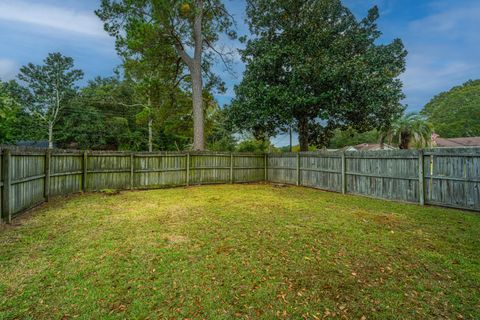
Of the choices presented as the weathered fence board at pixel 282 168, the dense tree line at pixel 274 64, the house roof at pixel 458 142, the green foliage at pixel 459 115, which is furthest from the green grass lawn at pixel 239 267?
the green foliage at pixel 459 115

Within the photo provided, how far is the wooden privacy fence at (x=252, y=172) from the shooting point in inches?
223

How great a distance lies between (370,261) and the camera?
3.14 meters

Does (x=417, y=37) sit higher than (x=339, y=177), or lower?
higher

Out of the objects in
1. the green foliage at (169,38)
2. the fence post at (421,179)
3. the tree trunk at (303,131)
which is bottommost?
the fence post at (421,179)

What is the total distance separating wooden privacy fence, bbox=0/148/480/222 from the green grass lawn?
2.73ft

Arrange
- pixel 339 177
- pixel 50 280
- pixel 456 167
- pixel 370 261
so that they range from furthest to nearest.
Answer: pixel 339 177 < pixel 456 167 < pixel 370 261 < pixel 50 280

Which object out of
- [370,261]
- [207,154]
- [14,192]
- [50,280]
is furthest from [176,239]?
[207,154]

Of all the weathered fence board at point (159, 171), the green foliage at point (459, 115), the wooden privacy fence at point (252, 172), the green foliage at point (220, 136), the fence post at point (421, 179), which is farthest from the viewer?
the green foliage at point (459, 115)

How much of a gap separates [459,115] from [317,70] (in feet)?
117

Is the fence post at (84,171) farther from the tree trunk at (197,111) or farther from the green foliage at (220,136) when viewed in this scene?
the green foliage at (220,136)

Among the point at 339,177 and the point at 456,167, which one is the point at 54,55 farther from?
the point at 456,167

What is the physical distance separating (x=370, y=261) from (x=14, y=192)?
21.8ft

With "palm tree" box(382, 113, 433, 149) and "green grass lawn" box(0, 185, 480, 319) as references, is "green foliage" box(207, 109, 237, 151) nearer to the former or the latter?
"palm tree" box(382, 113, 433, 149)

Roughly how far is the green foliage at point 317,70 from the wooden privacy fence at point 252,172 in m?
2.62
